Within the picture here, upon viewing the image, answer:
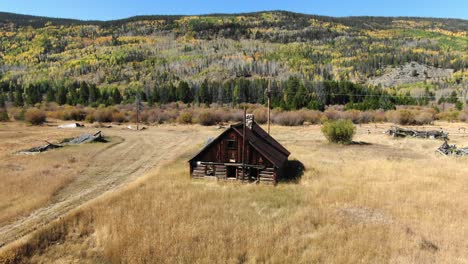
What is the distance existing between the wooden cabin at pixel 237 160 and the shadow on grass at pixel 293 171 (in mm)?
836

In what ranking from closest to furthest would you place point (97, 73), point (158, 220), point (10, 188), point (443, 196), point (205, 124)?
point (158, 220) → point (443, 196) → point (10, 188) → point (205, 124) → point (97, 73)

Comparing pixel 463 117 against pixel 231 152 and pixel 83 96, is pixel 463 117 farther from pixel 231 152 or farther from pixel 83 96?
pixel 83 96

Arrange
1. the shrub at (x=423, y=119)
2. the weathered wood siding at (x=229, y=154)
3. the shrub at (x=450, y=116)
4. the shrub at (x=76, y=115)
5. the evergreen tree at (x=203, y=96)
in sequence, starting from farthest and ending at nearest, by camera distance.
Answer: the evergreen tree at (x=203, y=96)
the shrub at (x=76, y=115)
the shrub at (x=450, y=116)
the shrub at (x=423, y=119)
the weathered wood siding at (x=229, y=154)

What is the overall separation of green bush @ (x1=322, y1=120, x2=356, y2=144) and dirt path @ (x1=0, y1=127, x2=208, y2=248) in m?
19.6

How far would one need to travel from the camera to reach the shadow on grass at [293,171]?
89.0 ft

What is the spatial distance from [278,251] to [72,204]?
13694 millimetres

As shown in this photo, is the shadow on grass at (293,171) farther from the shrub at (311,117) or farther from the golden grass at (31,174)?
the shrub at (311,117)

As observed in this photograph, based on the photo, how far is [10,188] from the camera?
79.4ft

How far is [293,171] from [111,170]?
1640cm

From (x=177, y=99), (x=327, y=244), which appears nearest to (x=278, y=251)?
(x=327, y=244)

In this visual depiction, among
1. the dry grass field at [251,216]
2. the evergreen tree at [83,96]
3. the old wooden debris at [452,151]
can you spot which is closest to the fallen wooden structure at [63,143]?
the dry grass field at [251,216]

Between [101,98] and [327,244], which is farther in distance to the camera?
[101,98]

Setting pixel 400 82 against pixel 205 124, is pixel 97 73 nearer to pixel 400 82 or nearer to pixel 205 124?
pixel 205 124

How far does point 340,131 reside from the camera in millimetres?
46125
